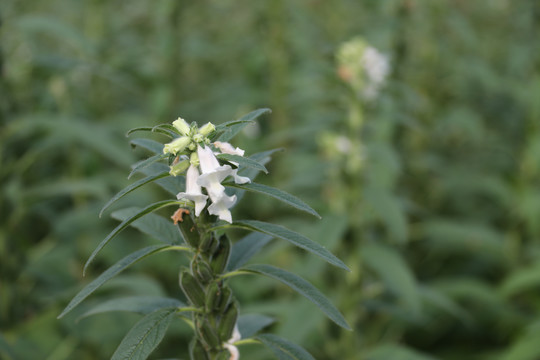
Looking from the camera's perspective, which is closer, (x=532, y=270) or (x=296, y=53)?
(x=532, y=270)

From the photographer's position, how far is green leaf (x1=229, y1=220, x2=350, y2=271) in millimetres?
941

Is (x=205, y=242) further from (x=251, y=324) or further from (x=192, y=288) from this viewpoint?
(x=251, y=324)

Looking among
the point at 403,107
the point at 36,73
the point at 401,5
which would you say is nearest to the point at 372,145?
the point at 403,107

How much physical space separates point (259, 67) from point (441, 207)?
1.68 meters

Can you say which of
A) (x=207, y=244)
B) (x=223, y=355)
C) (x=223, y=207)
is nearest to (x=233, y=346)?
(x=223, y=355)

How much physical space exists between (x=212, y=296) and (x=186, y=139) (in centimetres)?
33

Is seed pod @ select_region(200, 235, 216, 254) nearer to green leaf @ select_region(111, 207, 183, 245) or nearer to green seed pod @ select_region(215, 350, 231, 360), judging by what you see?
green leaf @ select_region(111, 207, 183, 245)

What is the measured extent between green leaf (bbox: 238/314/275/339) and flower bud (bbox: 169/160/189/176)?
45 centimetres

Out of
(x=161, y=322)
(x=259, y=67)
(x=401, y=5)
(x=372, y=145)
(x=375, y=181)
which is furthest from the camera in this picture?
(x=259, y=67)

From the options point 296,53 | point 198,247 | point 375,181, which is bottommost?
point 198,247

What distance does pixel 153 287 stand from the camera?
230 cm

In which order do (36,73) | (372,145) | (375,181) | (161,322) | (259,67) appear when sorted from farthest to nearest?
(259,67), (375,181), (36,73), (372,145), (161,322)

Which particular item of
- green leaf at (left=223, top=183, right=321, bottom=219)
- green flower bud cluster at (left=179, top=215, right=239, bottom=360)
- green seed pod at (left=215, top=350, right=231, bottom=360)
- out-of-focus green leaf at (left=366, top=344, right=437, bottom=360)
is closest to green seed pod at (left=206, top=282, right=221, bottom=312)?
green flower bud cluster at (left=179, top=215, right=239, bottom=360)

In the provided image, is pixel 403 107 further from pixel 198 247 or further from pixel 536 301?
pixel 198 247
